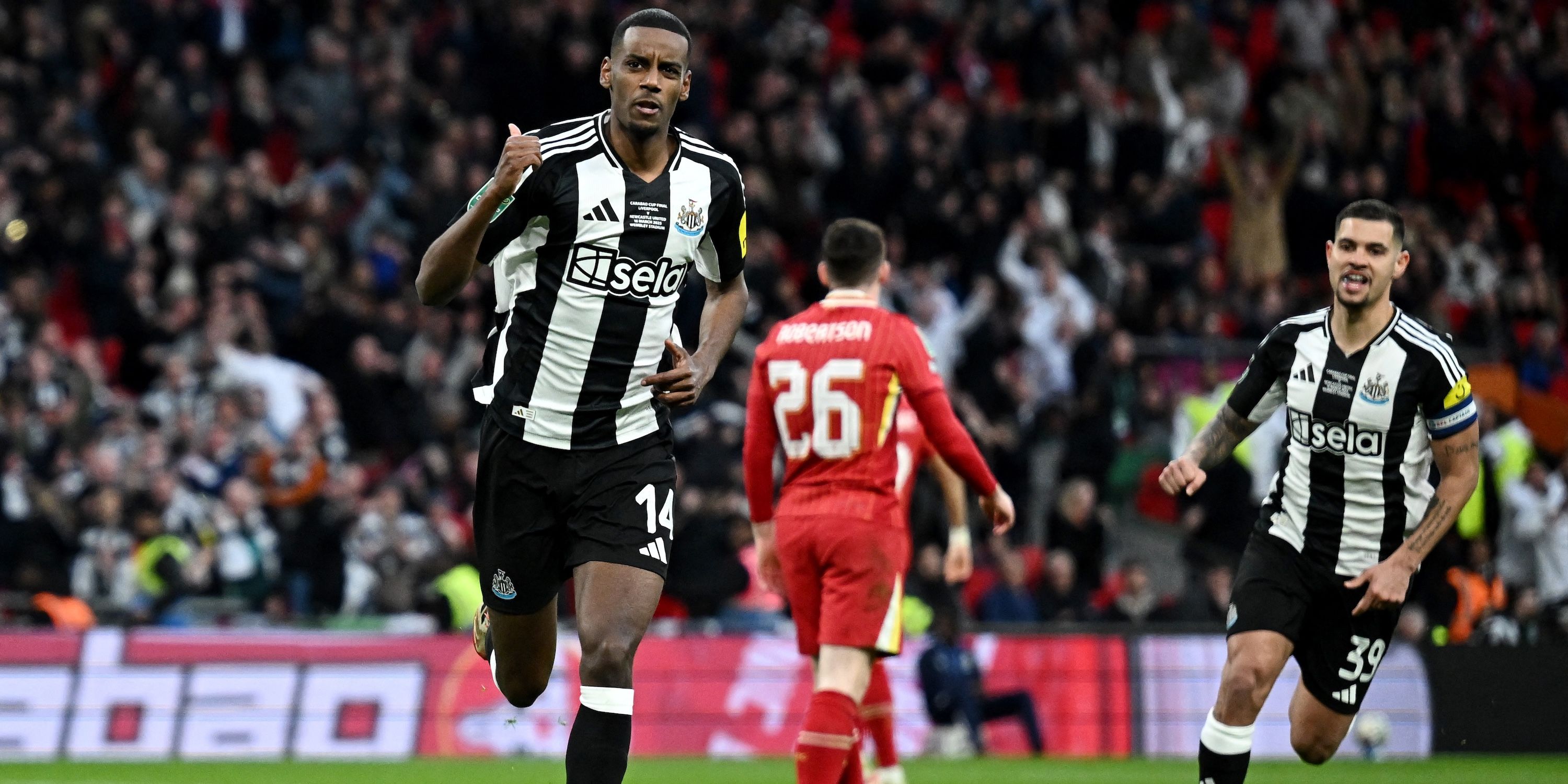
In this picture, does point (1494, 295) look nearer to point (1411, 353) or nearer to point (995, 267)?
point (995, 267)

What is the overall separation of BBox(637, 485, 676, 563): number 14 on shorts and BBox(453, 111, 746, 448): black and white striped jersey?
0.63 ft

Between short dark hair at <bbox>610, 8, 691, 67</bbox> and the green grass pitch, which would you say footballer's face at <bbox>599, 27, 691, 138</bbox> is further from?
the green grass pitch

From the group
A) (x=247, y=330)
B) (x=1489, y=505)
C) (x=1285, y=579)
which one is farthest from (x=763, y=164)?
(x=1285, y=579)

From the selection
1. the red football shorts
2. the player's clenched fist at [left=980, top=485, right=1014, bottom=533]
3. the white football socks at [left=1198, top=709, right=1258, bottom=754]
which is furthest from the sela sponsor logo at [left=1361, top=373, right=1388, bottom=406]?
the red football shorts

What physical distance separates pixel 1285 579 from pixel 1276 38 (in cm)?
1599

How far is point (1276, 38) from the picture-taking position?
74.6ft

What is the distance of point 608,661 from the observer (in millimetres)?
6219

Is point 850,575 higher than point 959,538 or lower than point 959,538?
lower

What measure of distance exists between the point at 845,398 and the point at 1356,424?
1951 millimetres

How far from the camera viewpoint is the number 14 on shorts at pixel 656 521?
257 inches

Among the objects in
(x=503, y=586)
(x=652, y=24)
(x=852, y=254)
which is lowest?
(x=503, y=586)

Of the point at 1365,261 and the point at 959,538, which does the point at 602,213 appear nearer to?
the point at 959,538

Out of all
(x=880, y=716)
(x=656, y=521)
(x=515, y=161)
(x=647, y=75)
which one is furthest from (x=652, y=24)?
(x=880, y=716)

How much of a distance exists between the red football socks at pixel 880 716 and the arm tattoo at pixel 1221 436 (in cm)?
215
